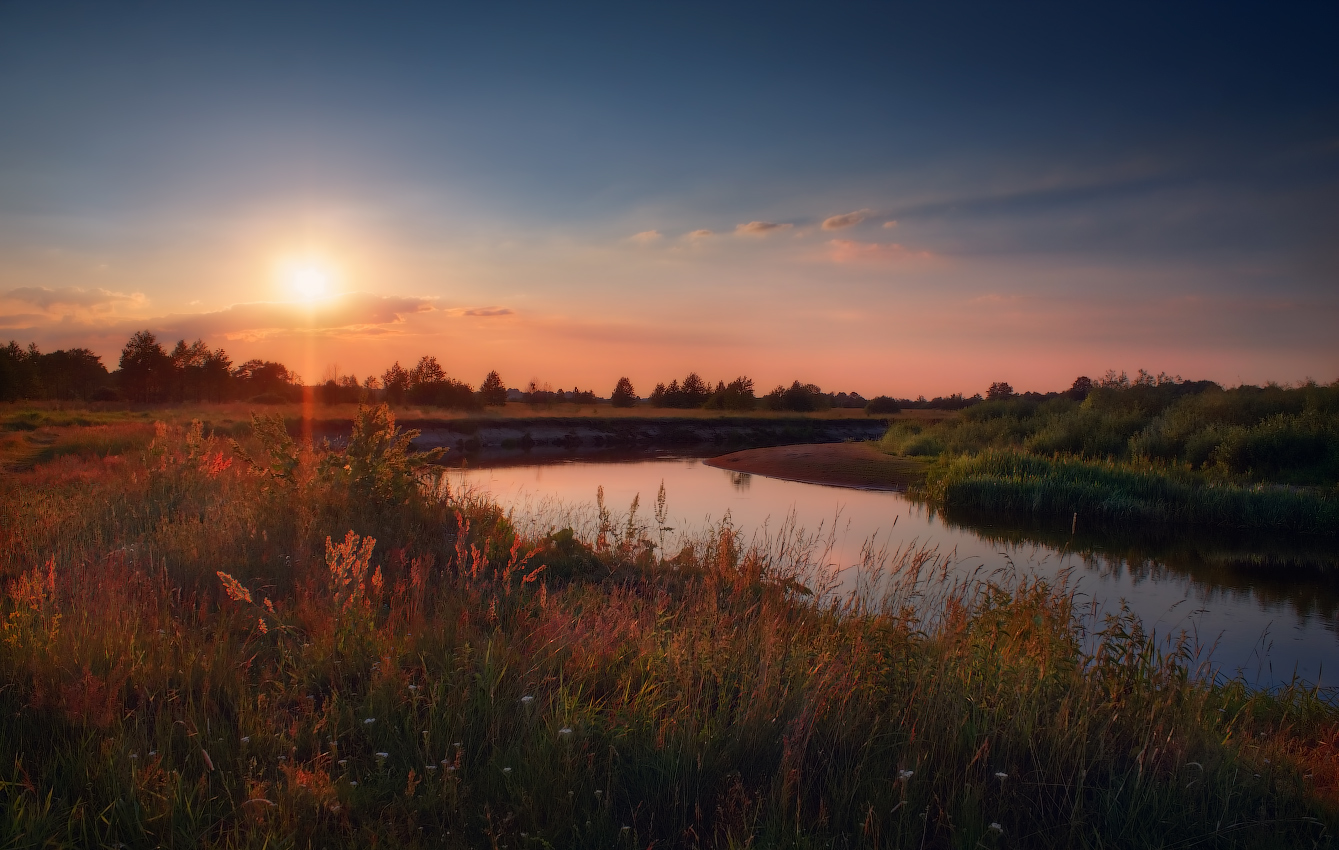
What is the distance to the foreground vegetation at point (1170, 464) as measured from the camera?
52.9ft

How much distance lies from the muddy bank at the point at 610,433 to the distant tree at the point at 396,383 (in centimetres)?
1587

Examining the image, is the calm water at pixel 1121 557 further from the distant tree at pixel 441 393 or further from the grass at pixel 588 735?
the distant tree at pixel 441 393

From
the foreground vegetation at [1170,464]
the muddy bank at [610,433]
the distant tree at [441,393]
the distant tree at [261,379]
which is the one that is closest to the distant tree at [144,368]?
the distant tree at [261,379]

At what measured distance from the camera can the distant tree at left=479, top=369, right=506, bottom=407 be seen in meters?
60.3

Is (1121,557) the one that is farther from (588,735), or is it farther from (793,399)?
(793,399)

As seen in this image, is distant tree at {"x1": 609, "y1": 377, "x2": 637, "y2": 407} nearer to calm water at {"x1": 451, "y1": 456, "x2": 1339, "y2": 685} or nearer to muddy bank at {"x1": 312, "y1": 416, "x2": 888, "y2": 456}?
muddy bank at {"x1": 312, "y1": 416, "x2": 888, "y2": 456}

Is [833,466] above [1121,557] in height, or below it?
above

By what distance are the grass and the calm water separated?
203 centimetres

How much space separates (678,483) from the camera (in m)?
23.7

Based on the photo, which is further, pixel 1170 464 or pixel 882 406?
pixel 882 406

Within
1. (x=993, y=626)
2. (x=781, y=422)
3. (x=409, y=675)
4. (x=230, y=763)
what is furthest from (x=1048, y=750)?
(x=781, y=422)

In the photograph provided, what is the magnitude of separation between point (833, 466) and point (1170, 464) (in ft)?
33.4

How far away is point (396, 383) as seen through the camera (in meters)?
58.7

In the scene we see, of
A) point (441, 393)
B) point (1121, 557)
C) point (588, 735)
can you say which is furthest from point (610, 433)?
point (588, 735)
